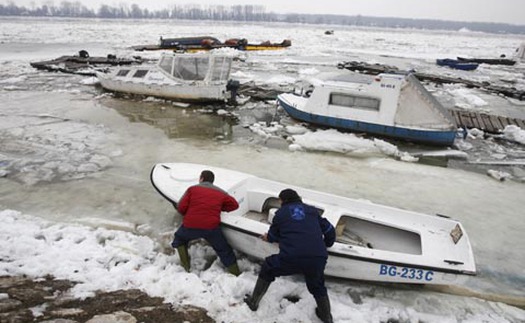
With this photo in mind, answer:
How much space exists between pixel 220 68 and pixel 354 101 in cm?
556

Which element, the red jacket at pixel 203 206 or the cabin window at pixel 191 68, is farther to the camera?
the cabin window at pixel 191 68

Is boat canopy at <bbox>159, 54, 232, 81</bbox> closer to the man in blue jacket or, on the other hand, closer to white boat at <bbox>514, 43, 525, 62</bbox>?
the man in blue jacket

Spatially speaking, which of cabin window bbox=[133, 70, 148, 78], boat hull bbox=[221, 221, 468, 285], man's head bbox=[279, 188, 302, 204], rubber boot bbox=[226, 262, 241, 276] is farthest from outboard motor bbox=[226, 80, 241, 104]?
man's head bbox=[279, 188, 302, 204]

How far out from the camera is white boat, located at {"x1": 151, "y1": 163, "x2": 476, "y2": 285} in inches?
170

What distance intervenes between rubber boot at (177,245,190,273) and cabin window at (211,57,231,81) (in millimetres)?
10070

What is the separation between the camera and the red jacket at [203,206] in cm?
453

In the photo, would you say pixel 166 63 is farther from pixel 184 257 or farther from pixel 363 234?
pixel 363 234

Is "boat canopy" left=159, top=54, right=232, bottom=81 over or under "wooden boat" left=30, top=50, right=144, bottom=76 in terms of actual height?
over

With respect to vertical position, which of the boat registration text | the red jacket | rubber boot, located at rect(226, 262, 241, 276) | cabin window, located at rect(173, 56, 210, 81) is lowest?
rubber boot, located at rect(226, 262, 241, 276)

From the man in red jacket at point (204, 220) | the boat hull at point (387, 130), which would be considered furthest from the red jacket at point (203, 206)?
the boat hull at point (387, 130)

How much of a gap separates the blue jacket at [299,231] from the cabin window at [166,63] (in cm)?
1169

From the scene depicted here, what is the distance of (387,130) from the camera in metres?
10.6

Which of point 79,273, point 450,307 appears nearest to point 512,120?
point 450,307

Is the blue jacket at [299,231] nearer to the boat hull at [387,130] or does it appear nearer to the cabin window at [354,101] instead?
the boat hull at [387,130]
